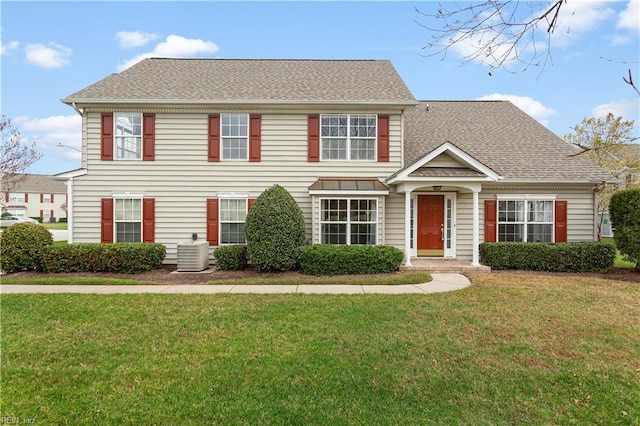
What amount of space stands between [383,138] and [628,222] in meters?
8.02

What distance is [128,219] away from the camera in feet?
38.8

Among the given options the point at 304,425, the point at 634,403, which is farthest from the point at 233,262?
the point at 634,403

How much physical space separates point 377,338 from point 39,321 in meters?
5.80

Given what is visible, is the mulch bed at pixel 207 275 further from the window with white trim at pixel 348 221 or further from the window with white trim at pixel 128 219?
the window with white trim at pixel 348 221

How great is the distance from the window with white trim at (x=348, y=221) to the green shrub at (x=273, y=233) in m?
1.54

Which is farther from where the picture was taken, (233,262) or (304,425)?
(233,262)

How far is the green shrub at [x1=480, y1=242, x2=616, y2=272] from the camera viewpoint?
1072cm

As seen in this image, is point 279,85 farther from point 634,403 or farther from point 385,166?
point 634,403

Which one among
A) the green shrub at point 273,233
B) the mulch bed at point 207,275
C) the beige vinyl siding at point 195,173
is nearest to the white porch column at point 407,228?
the beige vinyl siding at point 195,173

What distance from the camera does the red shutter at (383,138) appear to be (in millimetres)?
11766

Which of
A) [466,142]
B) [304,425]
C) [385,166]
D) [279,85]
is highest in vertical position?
[279,85]

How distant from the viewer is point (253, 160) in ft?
38.8

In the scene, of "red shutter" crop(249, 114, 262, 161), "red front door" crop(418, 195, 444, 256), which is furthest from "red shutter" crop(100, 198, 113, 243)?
"red front door" crop(418, 195, 444, 256)

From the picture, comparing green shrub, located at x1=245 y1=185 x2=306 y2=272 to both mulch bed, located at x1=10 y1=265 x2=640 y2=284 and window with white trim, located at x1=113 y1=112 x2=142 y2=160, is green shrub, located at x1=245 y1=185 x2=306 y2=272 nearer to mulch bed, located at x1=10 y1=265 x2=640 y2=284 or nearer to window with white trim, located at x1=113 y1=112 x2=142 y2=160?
mulch bed, located at x1=10 y1=265 x2=640 y2=284
